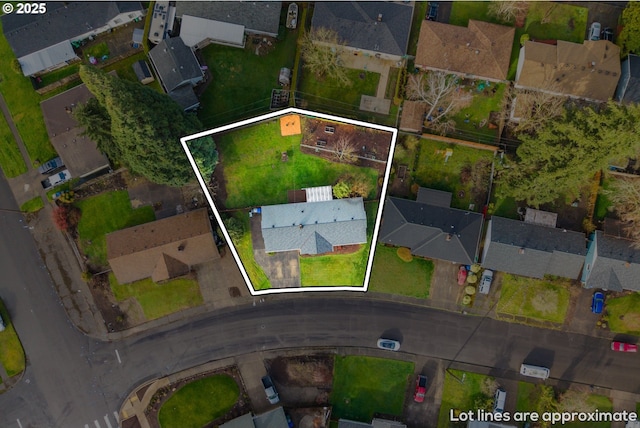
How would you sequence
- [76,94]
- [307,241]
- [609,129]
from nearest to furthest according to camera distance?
[307,241] → [609,129] → [76,94]

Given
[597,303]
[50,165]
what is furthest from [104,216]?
[597,303]

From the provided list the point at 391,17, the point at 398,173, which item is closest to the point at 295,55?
the point at 391,17

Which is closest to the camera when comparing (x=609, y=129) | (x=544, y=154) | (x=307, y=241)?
(x=307, y=241)

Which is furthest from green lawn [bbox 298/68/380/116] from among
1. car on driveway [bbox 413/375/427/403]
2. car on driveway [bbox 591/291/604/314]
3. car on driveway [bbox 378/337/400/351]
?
car on driveway [bbox 591/291/604/314]

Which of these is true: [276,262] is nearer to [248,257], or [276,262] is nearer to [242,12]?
[248,257]

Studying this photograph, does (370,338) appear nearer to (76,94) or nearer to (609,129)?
(609,129)

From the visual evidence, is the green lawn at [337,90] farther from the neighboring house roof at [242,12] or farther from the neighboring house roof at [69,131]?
the neighboring house roof at [69,131]
